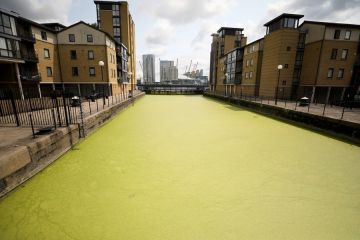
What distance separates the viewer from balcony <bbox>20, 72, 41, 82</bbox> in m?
22.1

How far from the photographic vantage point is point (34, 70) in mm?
24500

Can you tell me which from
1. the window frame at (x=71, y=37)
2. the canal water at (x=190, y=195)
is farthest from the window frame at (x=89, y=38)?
the canal water at (x=190, y=195)

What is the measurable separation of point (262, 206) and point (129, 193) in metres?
3.56

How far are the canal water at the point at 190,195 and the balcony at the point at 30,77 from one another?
2100cm

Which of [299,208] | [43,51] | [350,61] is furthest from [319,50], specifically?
[43,51]

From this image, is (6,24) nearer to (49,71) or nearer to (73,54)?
(49,71)

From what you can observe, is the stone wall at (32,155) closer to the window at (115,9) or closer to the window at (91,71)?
the window at (91,71)

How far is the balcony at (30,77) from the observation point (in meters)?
22.1

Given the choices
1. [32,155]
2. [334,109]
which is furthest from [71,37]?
[334,109]

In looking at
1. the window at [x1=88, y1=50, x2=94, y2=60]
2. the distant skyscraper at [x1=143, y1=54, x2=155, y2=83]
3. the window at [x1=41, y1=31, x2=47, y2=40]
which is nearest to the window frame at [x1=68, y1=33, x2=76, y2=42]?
the window at [x1=88, y1=50, x2=94, y2=60]

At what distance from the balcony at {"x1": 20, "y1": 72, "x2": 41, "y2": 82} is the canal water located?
68.9ft

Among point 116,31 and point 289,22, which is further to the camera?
point 116,31

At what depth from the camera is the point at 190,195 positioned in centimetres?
493

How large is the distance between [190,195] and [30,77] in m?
27.7
